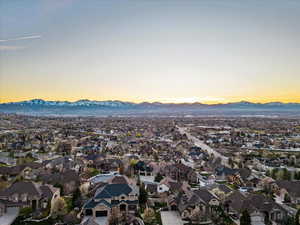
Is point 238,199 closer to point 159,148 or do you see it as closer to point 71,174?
point 71,174

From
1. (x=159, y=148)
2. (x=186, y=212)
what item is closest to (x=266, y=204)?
(x=186, y=212)

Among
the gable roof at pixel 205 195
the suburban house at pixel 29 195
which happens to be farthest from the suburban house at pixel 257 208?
the suburban house at pixel 29 195

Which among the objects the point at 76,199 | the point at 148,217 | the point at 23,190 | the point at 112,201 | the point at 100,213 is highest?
the point at 23,190

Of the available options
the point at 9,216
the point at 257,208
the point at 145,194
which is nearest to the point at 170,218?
the point at 145,194

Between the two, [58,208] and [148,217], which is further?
[58,208]

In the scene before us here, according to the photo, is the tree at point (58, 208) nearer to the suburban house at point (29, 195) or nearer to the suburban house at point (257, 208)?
the suburban house at point (29, 195)

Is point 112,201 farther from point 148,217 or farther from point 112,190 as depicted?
point 148,217
